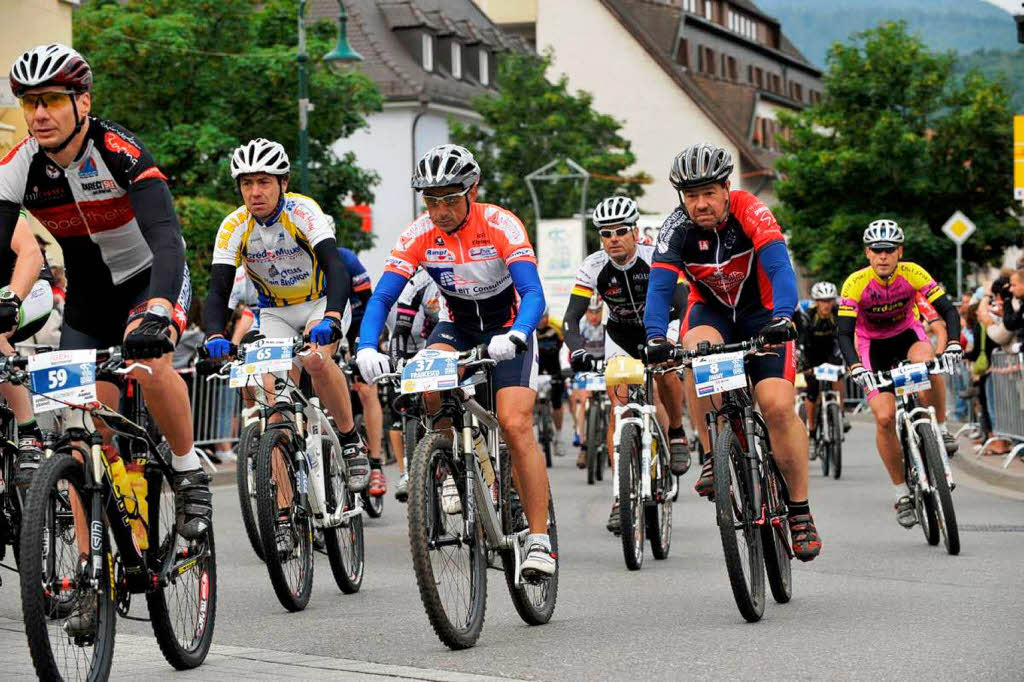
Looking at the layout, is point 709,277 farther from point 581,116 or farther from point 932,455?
point 581,116

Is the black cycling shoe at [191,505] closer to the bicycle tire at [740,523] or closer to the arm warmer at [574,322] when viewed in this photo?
the bicycle tire at [740,523]

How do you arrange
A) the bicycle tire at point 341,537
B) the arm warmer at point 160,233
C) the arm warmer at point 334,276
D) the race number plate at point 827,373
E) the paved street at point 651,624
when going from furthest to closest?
the race number plate at point 827,373
the bicycle tire at point 341,537
the arm warmer at point 334,276
the paved street at point 651,624
the arm warmer at point 160,233

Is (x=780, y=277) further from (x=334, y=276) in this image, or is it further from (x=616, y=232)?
(x=616, y=232)

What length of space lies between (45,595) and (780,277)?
4.29 m

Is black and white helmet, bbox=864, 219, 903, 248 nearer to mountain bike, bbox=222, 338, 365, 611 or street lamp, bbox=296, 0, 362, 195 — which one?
mountain bike, bbox=222, 338, 365, 611

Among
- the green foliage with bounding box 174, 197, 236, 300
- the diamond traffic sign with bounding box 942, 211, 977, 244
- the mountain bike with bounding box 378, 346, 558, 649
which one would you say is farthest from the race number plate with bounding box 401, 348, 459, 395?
the green foliage with bounding box 174, 197, 236, 300

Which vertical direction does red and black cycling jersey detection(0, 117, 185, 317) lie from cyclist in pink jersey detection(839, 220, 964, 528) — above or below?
above

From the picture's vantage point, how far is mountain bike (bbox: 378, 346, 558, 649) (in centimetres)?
730

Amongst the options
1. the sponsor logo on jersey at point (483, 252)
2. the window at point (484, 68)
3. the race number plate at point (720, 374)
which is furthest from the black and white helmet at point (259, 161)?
the window at point (484, 68)

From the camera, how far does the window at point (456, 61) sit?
67.8 meters

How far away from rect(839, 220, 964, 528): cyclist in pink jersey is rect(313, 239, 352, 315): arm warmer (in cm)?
395

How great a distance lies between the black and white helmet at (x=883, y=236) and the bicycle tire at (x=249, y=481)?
505 cm

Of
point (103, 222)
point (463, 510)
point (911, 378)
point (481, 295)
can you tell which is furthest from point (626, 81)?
point (103, 222)

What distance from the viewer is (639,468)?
10945 millimetres
